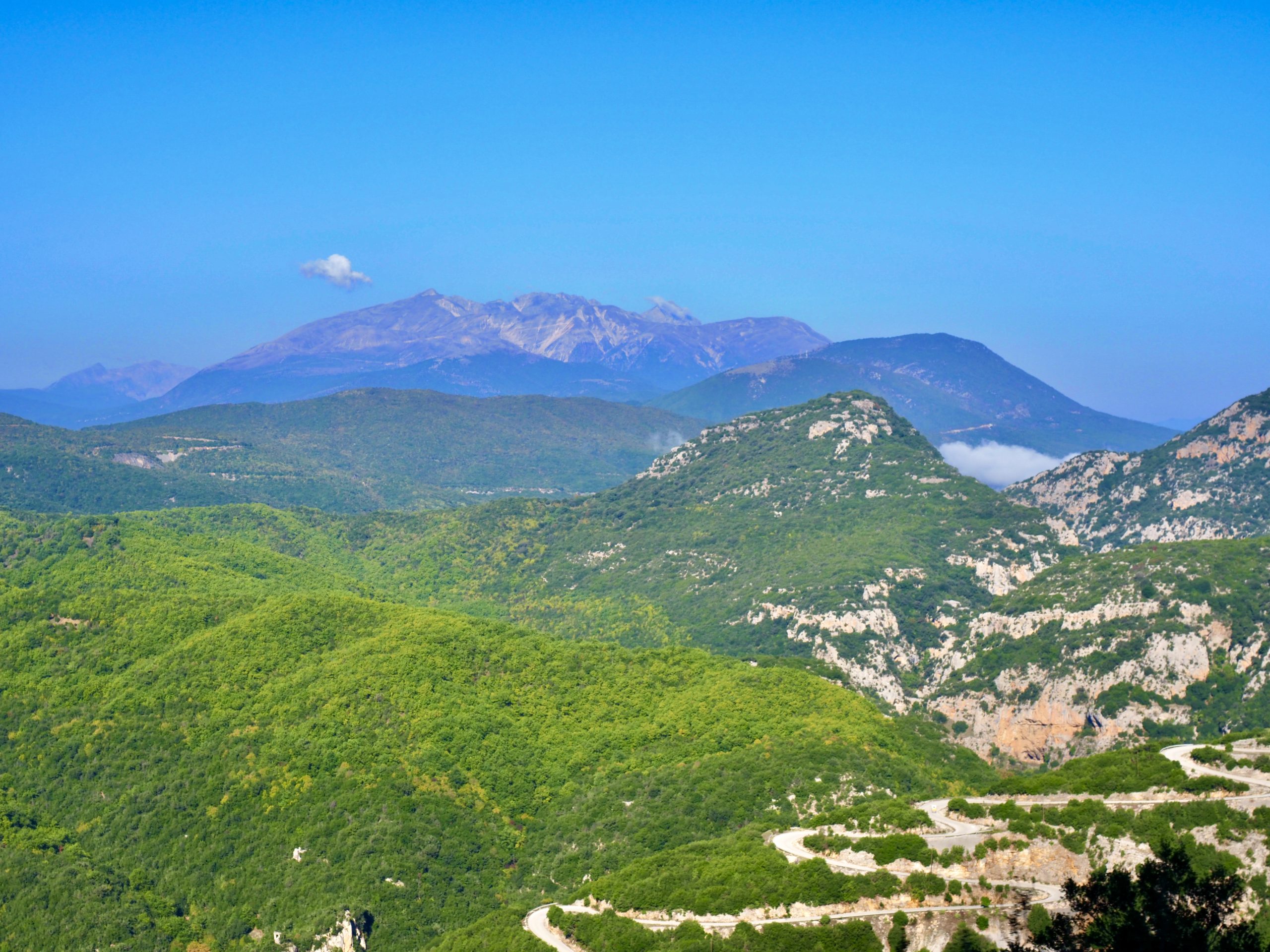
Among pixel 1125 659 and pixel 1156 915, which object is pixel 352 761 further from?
pixel 1125 659

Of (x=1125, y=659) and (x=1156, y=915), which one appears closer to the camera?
(x=1156, y=915)

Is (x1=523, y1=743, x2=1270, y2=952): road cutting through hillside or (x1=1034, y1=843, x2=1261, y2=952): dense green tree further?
(x1=523, y1=743, x2=1270, y2=952): road cutting through hillside

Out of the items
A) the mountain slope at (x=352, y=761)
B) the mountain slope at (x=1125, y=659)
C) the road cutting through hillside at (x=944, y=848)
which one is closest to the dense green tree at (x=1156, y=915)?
the road cutting through hillside at (x=944, y=848)

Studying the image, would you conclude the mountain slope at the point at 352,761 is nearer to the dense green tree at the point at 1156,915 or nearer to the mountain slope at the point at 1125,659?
the mountain slope at the point at 1125,659

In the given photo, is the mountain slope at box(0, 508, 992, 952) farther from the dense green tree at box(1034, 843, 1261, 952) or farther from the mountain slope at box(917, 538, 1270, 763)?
the dense green tree at box(1034, 843, 1261, 952)

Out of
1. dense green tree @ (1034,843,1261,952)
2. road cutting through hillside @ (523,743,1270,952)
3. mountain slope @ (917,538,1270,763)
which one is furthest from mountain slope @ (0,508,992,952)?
dense green tree @ (1034,843,1261,952)

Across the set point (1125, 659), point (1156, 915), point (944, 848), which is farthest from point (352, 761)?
point (1125, 659)
